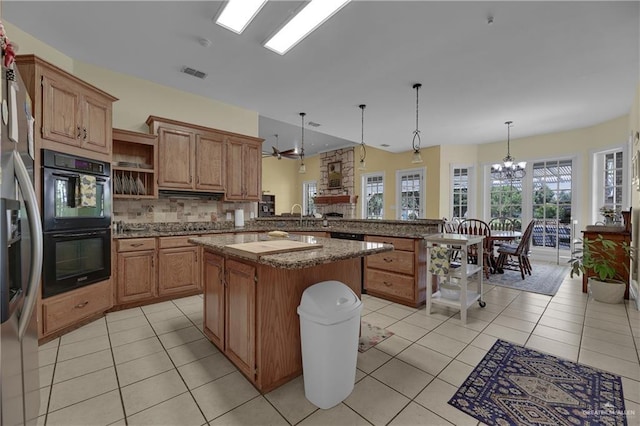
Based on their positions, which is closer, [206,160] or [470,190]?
[206,160]

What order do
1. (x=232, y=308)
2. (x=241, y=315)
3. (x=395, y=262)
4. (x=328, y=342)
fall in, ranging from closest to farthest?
(x=328, y=342) → (x=241, y=315) → (x=232, y=308) → (x=395, y=262)

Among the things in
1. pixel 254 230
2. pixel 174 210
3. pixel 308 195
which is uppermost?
pixel 308 195

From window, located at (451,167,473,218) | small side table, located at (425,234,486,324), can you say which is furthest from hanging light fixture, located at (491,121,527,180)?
small side table, located at (425,234,486,324)

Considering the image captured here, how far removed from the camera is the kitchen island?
5.49 ft

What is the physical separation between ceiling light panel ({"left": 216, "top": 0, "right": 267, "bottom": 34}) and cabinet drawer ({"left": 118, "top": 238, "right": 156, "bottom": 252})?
238 centimetres

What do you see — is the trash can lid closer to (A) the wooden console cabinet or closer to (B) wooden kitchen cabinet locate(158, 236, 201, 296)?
(B) wooden kitchen cabinet locate(158, 236, 201, 296)

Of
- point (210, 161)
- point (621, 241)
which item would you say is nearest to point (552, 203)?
point (621, 241)

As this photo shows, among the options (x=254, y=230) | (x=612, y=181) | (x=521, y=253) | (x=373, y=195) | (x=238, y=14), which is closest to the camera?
(x=238, y=14)

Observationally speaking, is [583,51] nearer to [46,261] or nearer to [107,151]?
[107,151]

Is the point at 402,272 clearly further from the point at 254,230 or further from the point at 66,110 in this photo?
the point at 66,110

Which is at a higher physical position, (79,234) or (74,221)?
(74,221)

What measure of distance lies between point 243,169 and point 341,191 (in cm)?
461

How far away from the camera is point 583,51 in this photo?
9.41 ft

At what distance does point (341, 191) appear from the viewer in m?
8.56
